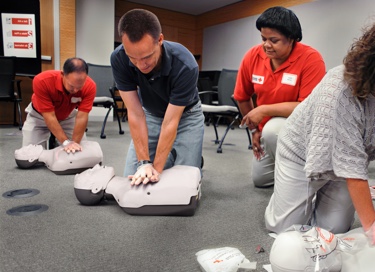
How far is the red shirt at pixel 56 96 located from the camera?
2.21m

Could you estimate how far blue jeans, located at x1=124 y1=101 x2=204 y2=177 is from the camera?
170cm

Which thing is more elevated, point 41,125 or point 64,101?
point 64,101

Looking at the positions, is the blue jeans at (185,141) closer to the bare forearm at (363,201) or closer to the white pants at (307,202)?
the white pants at (307,202)

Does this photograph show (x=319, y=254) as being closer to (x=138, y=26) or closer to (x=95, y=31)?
(x=138, y=26)

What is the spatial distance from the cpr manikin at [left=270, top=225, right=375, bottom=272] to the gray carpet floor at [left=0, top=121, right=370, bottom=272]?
0.18 meters

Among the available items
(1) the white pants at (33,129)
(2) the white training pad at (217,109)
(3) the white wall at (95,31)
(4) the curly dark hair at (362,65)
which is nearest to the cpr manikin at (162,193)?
(4) the curly dark hair at (362,65)

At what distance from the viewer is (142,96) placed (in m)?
1.72

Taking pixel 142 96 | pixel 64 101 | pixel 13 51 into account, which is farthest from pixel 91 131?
pixel 142 96

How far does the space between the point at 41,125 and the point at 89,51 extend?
3.02m

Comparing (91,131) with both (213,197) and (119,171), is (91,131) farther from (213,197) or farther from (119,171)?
(213,197)

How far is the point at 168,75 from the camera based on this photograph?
148 centimetres

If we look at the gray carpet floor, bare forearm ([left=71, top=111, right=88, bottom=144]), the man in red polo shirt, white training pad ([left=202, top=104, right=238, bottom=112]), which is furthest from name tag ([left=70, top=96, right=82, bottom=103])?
white training pad ([left=202, top=104, right=238, bottom=112])

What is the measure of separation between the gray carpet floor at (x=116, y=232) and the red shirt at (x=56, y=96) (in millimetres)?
559

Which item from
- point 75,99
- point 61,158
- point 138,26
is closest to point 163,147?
point 138,26
